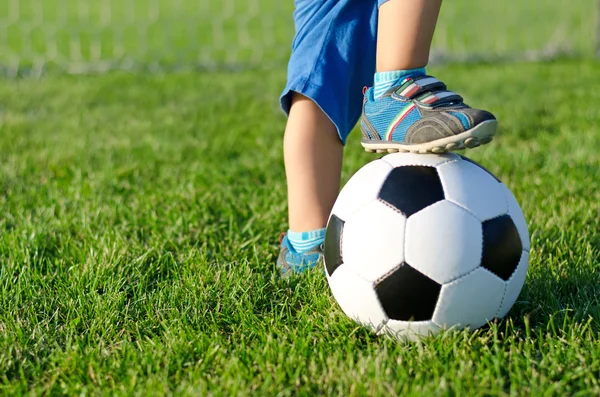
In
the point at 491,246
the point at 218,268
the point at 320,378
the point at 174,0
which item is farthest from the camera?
the point at 174,0

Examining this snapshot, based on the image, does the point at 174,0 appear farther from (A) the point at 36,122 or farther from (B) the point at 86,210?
(B) the point at 86,210

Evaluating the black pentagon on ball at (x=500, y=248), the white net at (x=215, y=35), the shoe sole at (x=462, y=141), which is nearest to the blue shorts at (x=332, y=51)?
the shoe sole at (x=462, y=141)

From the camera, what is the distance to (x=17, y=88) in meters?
5.93

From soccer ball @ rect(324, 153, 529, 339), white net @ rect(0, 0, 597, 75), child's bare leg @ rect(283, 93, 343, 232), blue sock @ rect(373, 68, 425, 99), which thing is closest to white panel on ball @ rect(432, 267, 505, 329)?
soccer ball @ rect(324, 153, 529, 339)

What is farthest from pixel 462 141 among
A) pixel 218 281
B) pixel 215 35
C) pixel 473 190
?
pixel 215 35

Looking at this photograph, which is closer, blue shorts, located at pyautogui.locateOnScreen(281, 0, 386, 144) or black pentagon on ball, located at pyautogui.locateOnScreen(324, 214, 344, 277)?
black pentagon on ball, located at pyautogui.locateOnScreen(324, 214, 344, 277)

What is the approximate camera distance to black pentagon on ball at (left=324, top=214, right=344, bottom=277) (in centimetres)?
191

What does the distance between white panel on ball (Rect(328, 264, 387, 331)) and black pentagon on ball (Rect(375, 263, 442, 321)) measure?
23 mm

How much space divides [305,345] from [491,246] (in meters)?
0.54

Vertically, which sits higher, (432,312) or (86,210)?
(432,312)

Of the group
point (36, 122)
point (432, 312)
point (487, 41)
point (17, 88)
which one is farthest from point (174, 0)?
point (432, 312)

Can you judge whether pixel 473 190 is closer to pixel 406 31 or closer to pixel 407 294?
pixel 407 294

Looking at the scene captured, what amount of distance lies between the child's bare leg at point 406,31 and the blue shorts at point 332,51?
0.89ft

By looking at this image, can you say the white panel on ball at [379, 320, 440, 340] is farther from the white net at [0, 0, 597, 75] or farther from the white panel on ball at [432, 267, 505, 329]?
the white net at [0, 0, 597, 75]
